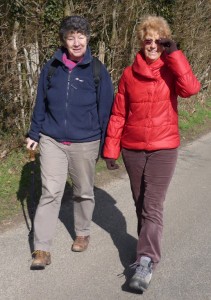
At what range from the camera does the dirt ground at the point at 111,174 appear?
477cm

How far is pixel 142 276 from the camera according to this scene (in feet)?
11.7

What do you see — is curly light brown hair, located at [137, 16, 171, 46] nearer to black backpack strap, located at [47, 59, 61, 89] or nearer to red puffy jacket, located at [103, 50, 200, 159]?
red puffy jacket, located at [103, 50, 200, 159]

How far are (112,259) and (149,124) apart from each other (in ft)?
4.35

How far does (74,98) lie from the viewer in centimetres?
380

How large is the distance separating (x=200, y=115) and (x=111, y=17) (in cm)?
420

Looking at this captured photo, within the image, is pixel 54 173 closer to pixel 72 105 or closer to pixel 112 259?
pixel 72 105

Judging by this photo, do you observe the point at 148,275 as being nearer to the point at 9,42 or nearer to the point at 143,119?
the point at 143,119

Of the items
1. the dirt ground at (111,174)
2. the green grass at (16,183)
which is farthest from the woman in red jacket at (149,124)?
the green grass at (16,183)

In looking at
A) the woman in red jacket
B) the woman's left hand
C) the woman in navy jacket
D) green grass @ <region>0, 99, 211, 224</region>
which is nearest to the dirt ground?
green grass @ <region>0, 99, 211, 224</region>

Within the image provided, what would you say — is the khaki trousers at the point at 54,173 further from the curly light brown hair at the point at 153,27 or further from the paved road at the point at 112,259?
the curly light brown hair at the point at 153,27

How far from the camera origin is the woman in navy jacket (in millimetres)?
3789

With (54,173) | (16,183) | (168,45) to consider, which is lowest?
(16,183)

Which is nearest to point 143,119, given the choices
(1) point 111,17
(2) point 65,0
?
(2) point 65,0

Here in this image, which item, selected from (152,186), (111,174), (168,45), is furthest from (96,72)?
(111,174)
